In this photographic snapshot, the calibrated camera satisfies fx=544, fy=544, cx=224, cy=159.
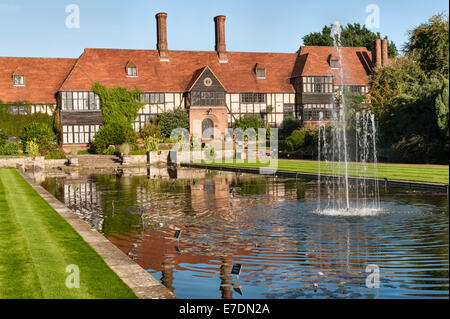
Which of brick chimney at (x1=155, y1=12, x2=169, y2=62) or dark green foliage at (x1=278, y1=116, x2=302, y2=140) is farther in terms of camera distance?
brick chimney at (x1=155, y1=12, x2=169, y2=62)

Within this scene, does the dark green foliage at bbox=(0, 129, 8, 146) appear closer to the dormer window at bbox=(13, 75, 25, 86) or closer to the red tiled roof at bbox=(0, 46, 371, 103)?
the red tiled roof at bbox=(0, 46, 371, 103)

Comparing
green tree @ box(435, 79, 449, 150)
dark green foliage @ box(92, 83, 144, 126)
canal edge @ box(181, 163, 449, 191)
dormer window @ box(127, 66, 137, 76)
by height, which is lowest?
canal edge @ box(181, 163, 449, 191)

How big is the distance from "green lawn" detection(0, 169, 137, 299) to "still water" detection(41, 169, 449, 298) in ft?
3.39

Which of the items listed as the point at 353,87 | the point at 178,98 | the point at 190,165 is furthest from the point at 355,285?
the point at 353,87

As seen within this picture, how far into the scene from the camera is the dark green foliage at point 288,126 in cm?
5906

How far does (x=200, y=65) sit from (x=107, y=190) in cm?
3887

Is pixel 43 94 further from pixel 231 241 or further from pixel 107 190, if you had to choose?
pixel 231 241

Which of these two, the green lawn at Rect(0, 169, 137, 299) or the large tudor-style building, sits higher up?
the large tudor-style building

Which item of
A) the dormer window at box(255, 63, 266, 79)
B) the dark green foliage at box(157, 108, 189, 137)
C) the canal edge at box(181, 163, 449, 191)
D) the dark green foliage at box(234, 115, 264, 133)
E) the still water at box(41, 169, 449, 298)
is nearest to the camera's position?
the still water at box(41, 169, 449, 298)

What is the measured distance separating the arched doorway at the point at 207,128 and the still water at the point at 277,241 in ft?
119

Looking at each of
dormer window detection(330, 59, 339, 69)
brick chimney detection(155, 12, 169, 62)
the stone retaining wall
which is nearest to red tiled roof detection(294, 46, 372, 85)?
dormer window detection(330, 59, 339, 69)

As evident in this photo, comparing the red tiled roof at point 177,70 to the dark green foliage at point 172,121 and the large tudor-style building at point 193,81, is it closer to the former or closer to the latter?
the large tudor-style building at point 193,81

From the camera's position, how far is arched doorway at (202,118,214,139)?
59719 mm
